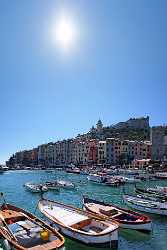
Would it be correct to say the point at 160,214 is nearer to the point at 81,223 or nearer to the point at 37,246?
the point at 81,223

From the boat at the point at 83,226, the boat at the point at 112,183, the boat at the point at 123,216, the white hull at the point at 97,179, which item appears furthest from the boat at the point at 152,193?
the white hull at the point at 97,179

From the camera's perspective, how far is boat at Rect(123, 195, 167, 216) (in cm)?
3719

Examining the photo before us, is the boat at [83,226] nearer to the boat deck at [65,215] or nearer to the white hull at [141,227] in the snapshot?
the boat deck at [65,215]

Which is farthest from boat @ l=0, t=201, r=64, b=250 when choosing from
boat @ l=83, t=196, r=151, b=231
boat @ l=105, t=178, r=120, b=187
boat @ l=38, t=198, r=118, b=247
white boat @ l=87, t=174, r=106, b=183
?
white boat @ l=87, t=174, r=106, b=183

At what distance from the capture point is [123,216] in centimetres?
3120

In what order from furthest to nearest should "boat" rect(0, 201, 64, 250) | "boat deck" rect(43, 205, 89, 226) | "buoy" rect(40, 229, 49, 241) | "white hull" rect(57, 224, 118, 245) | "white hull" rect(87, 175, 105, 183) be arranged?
1. "white hull" rect(87, 175, 105, 183)
2. "boat deck" rect(43, 205, 89, 226)
3. "white hull" rect(57, 224, 118, 245)
4. "buoy" rect(40, 229, 49, 241)
5. "boat" rect(0, 201, 64, 250)

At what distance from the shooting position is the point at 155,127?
6191 inches

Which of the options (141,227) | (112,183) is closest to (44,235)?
(141,227)

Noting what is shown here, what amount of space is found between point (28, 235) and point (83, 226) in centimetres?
522

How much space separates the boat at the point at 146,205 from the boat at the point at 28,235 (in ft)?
50.8

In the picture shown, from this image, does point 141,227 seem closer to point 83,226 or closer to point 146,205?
point 83,226

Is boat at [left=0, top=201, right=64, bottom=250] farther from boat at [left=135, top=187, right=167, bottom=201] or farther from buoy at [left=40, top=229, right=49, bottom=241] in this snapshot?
boat at [left=135, top=187, right=167, bottom=201]

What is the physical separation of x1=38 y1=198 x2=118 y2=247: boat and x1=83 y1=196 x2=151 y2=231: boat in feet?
4.49

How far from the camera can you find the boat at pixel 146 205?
37.2 meters
